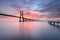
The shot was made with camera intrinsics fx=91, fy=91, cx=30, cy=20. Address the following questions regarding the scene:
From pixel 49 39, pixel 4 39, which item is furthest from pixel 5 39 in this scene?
pixel 49 39

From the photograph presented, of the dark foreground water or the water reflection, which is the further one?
the water reflection

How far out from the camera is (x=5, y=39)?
307 cm

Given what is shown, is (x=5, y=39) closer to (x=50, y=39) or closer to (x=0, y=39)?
(x=0, y=39)

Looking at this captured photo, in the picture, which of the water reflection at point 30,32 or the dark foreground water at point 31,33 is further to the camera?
the water reflection at point 30,32

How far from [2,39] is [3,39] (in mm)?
32

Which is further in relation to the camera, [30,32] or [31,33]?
[30,32]

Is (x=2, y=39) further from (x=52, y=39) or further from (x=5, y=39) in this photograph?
(x=52, y=39)

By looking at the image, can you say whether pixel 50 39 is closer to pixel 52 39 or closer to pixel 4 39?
pixel 52 39

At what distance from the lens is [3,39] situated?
299cm

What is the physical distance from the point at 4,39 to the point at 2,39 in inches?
2.9

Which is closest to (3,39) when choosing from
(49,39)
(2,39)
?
(2,39)

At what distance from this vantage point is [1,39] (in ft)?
9.80

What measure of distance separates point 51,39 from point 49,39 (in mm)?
65

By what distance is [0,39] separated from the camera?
9.78 feet
